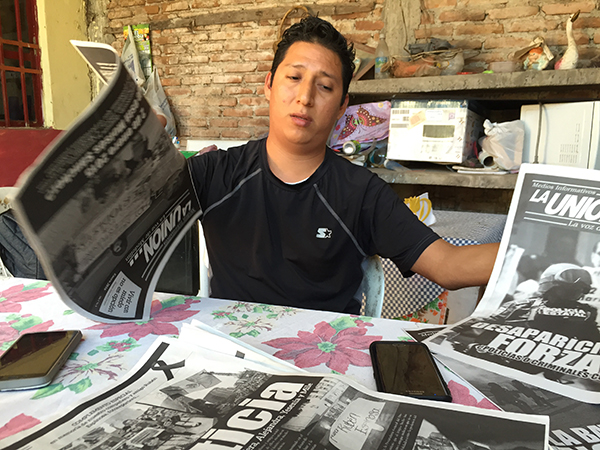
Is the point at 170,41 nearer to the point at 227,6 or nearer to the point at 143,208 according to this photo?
the point at 227,6

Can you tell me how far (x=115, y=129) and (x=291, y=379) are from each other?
1.20ft

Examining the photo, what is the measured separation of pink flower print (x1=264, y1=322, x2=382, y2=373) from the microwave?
1.83 metres

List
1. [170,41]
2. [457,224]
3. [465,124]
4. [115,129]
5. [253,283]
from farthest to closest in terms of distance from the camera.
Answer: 1. [170,41]
2. [465,124]
3. [457,224]
4. [253,283]
5. [115,129]

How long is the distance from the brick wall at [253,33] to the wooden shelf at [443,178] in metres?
0.69

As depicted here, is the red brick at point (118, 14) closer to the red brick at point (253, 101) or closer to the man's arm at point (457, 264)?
the red brick at point (253, 101)

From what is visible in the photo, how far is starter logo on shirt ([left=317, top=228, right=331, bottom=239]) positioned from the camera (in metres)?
0.96

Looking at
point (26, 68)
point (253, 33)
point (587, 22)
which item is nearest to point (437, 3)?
point (587, 22)

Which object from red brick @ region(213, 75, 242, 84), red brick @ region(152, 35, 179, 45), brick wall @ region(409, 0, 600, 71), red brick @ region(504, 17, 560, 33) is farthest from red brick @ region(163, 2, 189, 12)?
red brick @ region(504, 17, 560, 33)

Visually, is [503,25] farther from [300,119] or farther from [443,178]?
[300,119]

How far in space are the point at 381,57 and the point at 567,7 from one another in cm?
100

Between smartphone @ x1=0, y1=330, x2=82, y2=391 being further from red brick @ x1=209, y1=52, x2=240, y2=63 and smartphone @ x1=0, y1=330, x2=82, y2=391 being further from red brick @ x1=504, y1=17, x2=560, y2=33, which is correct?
red brick @ x1=209, y1=52, x2=240, y2=63

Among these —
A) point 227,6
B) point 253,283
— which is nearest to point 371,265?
point 253,283

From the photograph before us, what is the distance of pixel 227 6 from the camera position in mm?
2943

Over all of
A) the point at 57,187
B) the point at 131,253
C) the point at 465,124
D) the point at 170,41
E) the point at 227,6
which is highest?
the point at 227,6
